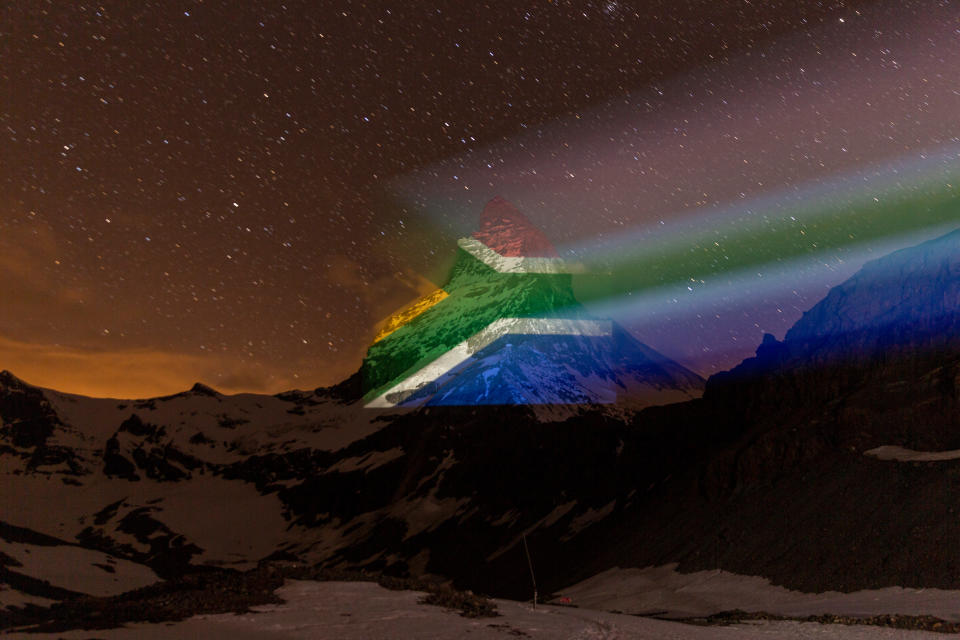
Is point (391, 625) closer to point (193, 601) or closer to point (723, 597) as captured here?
point (193, 601)

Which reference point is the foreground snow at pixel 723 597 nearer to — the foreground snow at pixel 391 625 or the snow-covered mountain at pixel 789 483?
the snow-covered mountain at pixel 789 483

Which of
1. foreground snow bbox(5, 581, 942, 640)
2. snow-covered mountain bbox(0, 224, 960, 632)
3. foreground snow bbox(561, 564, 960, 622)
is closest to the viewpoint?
foreground snow bbox(5, 581, 942, 640)

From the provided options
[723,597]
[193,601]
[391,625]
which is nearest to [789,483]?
[723,597]

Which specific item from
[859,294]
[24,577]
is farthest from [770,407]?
[24,577]

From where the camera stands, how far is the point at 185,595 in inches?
934

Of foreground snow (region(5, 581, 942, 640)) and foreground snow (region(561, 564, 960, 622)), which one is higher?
foreground snow (region(5, 581, 942, 640))

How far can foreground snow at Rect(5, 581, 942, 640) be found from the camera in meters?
18.7

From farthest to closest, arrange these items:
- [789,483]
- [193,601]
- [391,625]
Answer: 1. [789,483]
2. [193,601]
3. [391,625]

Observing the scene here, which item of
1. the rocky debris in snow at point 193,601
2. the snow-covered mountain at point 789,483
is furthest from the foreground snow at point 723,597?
the rocky debris in snow at point 193,601

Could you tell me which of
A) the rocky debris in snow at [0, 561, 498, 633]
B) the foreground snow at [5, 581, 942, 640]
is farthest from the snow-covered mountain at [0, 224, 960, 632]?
the rocky debris in snow at [0, 561, 498, 633]

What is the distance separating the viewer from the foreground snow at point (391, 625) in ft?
61.2

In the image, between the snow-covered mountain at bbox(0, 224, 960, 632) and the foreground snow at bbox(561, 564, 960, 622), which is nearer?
the foreground snow at bbox(561, 564, 960, 622)

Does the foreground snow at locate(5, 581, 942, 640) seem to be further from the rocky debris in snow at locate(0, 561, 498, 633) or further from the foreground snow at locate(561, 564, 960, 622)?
the foreground snow at locate(561, 564, 960, 622)

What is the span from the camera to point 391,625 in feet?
68.4
